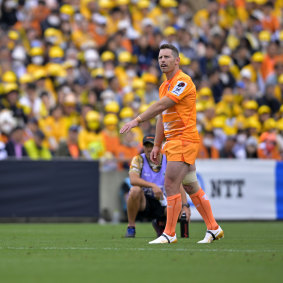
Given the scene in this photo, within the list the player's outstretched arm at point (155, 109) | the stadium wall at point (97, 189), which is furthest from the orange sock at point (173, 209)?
the stadium wall at point (97, 189)

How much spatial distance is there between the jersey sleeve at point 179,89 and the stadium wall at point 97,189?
788 centimetres

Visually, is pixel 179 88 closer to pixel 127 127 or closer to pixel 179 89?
pixel 179 89

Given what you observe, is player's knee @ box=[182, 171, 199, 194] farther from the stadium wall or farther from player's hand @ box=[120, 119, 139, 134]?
the stadium wall

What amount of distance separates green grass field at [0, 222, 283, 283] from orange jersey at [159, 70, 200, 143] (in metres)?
1.30

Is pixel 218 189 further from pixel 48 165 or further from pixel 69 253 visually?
pixel 69 253

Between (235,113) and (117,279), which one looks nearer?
(117,279)

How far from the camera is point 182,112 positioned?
31.2 ft

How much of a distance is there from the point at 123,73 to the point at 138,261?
46.3 feet

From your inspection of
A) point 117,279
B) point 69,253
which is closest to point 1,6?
point 69,253

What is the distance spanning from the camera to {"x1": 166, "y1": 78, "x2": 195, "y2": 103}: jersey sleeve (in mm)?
9383

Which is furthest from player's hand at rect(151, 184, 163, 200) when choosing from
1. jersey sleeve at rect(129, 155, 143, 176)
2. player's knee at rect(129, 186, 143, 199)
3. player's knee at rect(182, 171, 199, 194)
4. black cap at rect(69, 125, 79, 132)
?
black cap at rect(69, 125, 79, 132)

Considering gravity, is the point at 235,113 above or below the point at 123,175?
above

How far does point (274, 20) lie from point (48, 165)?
33.5 ft

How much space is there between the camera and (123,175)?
17656 mm
